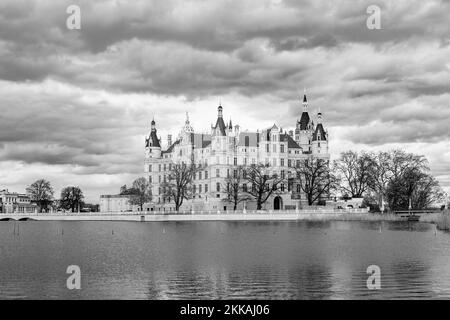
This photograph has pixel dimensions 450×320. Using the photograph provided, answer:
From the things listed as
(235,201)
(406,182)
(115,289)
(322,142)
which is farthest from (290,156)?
(115,289)

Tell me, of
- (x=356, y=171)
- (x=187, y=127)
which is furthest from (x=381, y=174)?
(x=187, y=127)

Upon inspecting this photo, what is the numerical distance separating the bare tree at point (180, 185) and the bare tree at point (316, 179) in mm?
22428

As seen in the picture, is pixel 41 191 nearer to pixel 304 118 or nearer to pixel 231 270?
pixel 304 118

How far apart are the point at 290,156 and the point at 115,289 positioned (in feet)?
400

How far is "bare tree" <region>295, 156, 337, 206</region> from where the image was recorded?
130625 millimetres

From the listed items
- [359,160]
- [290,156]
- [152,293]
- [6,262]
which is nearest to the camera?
[152,293]

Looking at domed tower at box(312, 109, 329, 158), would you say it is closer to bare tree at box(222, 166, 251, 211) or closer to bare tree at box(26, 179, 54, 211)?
bare tree at box(222, 166, 251, 211)

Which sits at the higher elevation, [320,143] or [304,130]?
[304,130]

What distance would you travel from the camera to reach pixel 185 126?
513 feet

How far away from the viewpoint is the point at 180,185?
13325 cm

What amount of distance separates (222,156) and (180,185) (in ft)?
39.2

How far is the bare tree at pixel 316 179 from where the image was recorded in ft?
429
